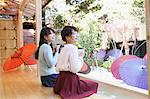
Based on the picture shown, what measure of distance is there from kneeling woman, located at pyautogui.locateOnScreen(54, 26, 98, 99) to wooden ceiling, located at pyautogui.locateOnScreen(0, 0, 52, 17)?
4.30 meters

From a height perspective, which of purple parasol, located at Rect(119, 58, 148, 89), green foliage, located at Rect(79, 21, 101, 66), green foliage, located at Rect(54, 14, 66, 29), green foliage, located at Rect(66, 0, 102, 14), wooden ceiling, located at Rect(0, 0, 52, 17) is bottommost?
purple parasol, located at Rect(119, 58, 148, 89)

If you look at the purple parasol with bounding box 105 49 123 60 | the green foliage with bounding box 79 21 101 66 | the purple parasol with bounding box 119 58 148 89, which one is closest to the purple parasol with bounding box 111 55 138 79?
the purple parasol with bounding box 119 58 148 89

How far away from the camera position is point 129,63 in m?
3.23

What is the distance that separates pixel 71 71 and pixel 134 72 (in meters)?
0.87

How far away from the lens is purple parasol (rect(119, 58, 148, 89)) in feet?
9.99

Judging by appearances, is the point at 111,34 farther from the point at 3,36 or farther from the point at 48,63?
the point at 3,36

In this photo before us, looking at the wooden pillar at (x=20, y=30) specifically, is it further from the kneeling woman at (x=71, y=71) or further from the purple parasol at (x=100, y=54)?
the kneeling woman at (x=71, y=71)

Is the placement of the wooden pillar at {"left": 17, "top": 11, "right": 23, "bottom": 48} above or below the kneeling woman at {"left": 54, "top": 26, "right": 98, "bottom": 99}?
above

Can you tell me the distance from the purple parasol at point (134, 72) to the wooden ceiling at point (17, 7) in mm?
4216

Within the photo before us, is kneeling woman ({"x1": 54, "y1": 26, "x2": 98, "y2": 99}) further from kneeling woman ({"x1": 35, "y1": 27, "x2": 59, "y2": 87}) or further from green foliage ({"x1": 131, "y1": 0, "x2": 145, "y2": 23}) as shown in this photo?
green foliage ({"x1": 131, "y1": 0, "x2": 145, "y2": 23})

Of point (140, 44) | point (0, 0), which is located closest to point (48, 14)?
point (0, 0)

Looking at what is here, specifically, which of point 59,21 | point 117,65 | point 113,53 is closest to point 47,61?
point 117,65

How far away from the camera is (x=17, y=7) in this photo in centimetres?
887

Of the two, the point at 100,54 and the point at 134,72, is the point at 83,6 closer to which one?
the point at 100,54
